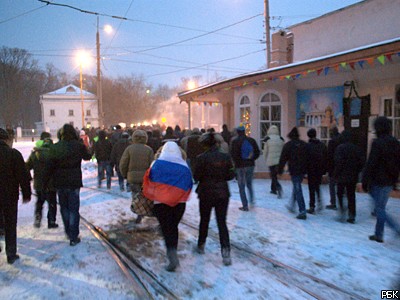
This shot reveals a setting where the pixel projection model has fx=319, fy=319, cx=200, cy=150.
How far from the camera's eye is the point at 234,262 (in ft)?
14.9

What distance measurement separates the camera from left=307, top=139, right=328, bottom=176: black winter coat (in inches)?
265

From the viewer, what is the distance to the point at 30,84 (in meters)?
69.2

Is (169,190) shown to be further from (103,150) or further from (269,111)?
(269,111)

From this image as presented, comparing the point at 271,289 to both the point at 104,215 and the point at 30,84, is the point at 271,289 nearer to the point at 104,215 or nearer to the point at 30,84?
the point at 104,215

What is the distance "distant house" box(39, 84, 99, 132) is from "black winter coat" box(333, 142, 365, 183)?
207 feet

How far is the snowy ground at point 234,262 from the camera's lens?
12.4ft

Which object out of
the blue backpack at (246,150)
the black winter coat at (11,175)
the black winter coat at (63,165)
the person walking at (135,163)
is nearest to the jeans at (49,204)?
the black winter coat at (63,165)

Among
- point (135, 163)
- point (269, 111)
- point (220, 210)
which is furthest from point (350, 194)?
point (269, 111)

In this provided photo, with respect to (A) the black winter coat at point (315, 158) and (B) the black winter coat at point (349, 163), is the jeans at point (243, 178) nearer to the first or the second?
(A) the black winter coat at point (315, 158)

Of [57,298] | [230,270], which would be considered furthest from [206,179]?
[57,298]

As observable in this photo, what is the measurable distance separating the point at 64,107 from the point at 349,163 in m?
68.7

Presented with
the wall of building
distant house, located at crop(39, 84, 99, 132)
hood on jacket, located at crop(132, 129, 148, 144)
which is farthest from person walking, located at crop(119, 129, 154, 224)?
distant house, located at crop(39, 84, 99, 132)

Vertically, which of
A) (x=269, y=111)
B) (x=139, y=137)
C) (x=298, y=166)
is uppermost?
(x=269, y=111)

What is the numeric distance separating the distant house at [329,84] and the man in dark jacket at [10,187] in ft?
24.2
